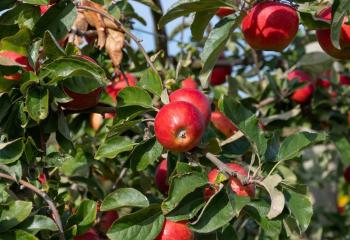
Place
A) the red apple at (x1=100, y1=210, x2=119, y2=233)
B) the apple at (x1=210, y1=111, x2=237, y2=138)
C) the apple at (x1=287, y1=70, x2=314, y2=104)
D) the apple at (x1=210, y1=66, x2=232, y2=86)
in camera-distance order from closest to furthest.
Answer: the red apple at (x1=100, y1=210, x2=119, y2=233)
the apple at (x1=210, y1=111, x2=237, y2=138)
the apple at (x1=287, y1=70, x2=314, y2=104)
the apple at (x1=210, y1=66, x2=232, y2=86)

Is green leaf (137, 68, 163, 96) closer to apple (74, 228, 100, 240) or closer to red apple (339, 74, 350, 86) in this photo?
apple (74, 228, 100, 240)

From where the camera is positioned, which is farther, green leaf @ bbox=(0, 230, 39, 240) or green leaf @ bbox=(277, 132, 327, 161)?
green leaf @ bbox=(277, 132, 327, 161)

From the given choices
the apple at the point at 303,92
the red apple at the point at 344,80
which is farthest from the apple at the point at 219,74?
the red apple at the point at 344,80

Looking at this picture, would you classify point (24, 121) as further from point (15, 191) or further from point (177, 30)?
point (177, 30)

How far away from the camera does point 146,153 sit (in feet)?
4.60

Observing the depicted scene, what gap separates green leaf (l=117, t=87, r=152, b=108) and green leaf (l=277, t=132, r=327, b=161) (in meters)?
0.29

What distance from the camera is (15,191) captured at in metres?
1.47

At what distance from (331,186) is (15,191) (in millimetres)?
2879

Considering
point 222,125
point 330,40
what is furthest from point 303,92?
point 330,40

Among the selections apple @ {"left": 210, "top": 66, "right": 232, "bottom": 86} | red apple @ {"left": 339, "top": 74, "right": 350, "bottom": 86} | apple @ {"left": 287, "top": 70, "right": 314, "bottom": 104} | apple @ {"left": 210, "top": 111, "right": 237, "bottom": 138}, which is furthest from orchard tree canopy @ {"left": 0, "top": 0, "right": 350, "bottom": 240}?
→ red apple @ {"left": 339, "top": 74, "right": 350, "bottom": 86}

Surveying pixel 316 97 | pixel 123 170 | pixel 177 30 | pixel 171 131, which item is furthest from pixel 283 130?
pixel 171 131

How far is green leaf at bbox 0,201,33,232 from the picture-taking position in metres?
1.22

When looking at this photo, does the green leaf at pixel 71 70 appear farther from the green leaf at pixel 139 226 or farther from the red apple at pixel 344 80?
the red apple at pixel 344 80

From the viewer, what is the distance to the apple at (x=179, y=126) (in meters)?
1.26
